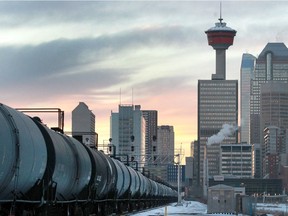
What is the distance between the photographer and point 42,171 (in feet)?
79.2

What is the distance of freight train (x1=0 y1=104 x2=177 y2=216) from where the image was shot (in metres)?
21.4

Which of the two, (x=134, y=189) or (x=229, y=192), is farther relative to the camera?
(x=229, y=192)

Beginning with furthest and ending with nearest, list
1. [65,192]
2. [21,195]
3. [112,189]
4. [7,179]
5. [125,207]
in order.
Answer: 1. [125,207]
2. [112,189]
3. [65,192]
4. [21,195]
5. [7,179]

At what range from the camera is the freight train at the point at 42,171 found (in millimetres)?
21359

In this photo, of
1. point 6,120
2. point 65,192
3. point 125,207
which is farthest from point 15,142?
point 125,207

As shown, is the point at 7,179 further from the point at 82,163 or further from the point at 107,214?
the point at 107,214

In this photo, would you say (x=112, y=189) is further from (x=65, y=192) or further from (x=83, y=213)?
(x=65, y=192)

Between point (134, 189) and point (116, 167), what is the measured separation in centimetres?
1398

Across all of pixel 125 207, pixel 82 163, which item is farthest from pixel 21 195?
pixel 125 207

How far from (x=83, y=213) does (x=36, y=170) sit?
12430mm

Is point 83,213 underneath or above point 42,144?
underneath

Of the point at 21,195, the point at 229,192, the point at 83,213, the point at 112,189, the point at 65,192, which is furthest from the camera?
the point at 229,192

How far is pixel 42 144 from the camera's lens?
2444cm

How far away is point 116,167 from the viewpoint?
45.9m
